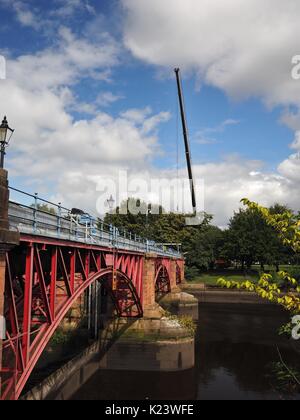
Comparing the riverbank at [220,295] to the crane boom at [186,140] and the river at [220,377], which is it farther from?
the crane boom at [186,140]

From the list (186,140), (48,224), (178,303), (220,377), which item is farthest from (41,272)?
(178,303)

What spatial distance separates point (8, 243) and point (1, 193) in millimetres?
1176

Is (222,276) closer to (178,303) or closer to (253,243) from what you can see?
(253,243)

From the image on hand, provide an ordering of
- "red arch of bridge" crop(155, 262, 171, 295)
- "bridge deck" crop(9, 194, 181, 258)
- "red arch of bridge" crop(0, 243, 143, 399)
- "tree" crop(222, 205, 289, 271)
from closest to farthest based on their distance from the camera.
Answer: "red arch of bridge" crop(0, 243, 143, 399)
"bridge deck" crop(9, 194, 181, 258)
"red arch of bridge" crop(155, 262, 171, 295)
"tree" crop(222, 205, 289, 271)

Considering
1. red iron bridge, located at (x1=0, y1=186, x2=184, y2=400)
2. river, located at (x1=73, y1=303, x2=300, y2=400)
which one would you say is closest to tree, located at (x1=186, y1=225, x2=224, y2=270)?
river, located at (x1=73, y1=303, x2=300, y2=400)

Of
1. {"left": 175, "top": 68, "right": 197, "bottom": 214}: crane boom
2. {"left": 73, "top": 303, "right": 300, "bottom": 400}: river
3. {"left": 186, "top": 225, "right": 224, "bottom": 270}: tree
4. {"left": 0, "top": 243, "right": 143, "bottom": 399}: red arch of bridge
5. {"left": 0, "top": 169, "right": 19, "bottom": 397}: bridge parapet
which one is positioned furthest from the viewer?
{"left": 186, "top": 225, "right": 224, "bottom": 270}: tree

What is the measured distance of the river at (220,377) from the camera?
796 inches

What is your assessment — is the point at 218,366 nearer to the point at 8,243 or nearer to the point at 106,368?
the point at 106,368

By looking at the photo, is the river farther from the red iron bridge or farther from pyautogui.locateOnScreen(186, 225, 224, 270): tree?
pyautogui.locateOnScreen(186, 225, 224, 270): tree

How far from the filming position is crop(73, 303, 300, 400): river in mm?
20219

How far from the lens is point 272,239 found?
6606 centimetres

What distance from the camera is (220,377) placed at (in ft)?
Result: 76.7

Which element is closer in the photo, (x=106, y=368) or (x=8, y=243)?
(x=8, y=243)
